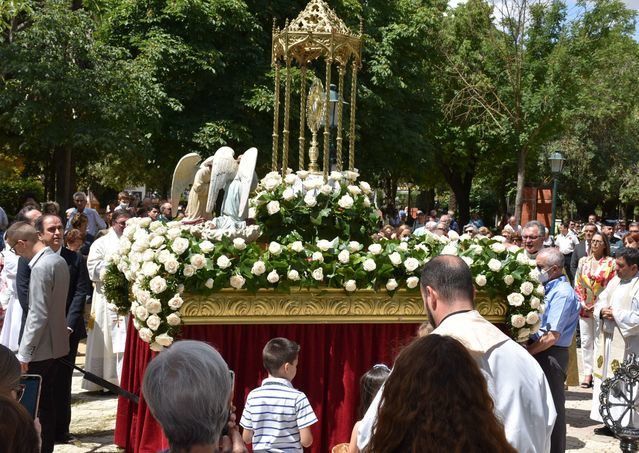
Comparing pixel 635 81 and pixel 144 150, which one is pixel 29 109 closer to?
pixel 144 150

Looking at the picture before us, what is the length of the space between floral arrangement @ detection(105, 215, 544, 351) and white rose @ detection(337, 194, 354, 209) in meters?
0.71

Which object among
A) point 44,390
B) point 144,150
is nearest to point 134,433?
point 44,390

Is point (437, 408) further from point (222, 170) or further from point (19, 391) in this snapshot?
point (222, 170)

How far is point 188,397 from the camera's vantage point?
2605 mm

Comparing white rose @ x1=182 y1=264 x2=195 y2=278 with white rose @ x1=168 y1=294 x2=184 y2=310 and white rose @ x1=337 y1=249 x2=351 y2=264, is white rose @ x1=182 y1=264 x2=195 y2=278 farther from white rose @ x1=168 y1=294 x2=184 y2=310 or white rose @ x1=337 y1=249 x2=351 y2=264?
white rose @ x1=337 y1=249 x2=351 y2=264

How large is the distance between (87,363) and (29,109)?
939 cm

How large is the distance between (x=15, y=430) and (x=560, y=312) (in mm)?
6088

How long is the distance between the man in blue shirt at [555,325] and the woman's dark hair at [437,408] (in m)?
5.26

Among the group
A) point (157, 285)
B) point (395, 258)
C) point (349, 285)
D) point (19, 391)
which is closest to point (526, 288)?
point (395, 258)

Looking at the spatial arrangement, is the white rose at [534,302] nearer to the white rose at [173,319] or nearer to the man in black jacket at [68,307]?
the white rose at [173,319]

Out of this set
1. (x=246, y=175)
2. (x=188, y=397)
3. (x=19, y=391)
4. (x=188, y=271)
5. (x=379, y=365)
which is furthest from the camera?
(x=246, y=175)

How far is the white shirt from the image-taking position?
380 centimetres

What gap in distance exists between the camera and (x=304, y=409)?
5621 mm

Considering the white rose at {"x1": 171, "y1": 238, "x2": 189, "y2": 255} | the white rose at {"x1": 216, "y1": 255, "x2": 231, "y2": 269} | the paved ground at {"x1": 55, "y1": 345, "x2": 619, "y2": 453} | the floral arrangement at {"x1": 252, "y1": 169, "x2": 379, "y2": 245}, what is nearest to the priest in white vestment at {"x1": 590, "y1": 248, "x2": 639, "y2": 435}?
the paved ground at {"x1": 55, "y1": 345, "x2": 619, "y2": 453}
